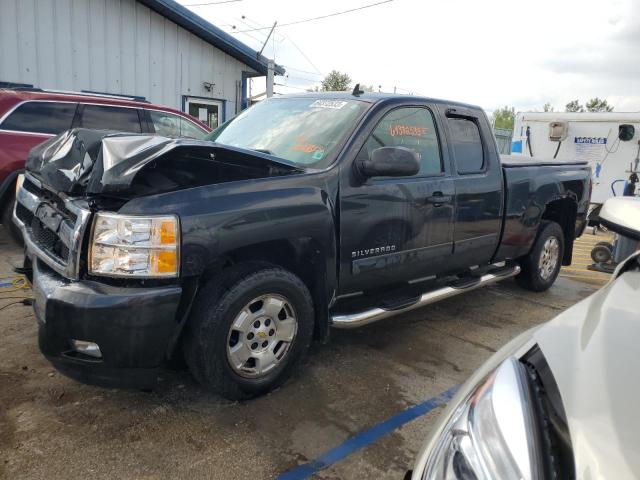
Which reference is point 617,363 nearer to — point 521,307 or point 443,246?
point 443,246

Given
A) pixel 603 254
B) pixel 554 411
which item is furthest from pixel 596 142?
pixel 554 411

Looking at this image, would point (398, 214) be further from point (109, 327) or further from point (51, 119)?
point (51, 119)

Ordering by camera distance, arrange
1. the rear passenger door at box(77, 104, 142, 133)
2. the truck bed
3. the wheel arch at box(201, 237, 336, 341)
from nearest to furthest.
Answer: the wheel arch at box(201, 237, 336, 341), the truck bed, the rear passenger door at box(77, 104, 142, 133)

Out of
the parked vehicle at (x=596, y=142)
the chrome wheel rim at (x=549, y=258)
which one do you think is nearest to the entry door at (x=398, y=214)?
the chrome wheel rim at (x=549, y=258)

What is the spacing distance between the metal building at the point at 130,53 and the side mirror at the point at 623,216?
11.9 metres

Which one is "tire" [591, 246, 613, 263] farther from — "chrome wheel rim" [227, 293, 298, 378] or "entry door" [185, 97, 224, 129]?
"entry door" [185, 97, 224, 129]

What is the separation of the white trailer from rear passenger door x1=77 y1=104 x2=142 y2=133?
860 cm

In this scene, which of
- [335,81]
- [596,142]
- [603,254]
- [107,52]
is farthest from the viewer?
[335,81]

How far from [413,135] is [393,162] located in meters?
0.83

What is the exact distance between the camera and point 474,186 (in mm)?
4199

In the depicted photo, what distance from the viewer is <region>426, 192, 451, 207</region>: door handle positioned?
375 centimetres

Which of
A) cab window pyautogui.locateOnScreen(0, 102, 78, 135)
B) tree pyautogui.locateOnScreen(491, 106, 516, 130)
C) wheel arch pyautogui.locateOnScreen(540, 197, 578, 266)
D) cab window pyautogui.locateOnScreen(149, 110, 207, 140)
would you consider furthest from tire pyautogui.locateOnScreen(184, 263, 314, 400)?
tree pyautogui.locateOnScreen(491, 106, 516, 130)

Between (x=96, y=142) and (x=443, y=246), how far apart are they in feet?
8.65

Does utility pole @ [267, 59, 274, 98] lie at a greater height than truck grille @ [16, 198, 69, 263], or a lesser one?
greater
